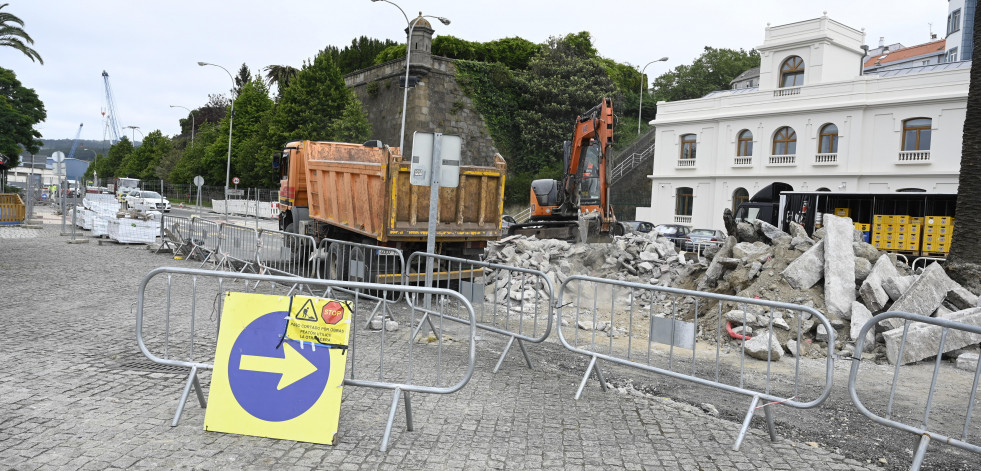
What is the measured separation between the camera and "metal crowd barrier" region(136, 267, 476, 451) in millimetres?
4664

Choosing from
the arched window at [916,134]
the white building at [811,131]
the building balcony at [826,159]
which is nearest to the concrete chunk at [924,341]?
the white building at [811,131]

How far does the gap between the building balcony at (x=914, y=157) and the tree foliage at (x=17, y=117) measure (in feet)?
174

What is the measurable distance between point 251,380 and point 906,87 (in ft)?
108

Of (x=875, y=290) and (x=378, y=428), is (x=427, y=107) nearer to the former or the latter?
(x=875, y=290)

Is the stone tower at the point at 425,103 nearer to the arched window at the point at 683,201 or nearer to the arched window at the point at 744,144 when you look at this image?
the arched window at the point at 683,201

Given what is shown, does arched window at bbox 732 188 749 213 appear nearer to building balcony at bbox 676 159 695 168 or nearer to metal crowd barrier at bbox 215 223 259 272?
building balcony at bbox 676 159 695 168

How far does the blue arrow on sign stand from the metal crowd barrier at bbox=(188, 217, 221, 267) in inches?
388

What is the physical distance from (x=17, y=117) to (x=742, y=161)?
47.3 m

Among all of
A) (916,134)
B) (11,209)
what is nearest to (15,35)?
(11,209)

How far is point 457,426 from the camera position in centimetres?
484

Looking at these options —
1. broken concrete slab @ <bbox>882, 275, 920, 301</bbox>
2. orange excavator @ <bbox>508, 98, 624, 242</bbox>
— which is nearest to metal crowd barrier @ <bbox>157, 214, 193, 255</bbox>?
orange excavator @ <bbox>508, 98, 624, 242</bbox>

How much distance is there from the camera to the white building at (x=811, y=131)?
1126 inches

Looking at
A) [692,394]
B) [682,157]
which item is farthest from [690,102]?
[692,394]

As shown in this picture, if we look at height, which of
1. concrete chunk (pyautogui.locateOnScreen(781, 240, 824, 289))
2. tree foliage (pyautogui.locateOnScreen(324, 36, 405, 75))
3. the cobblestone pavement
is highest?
tree foliage (pyautogui.locateOnScreen(324, 36, 405, 75))
